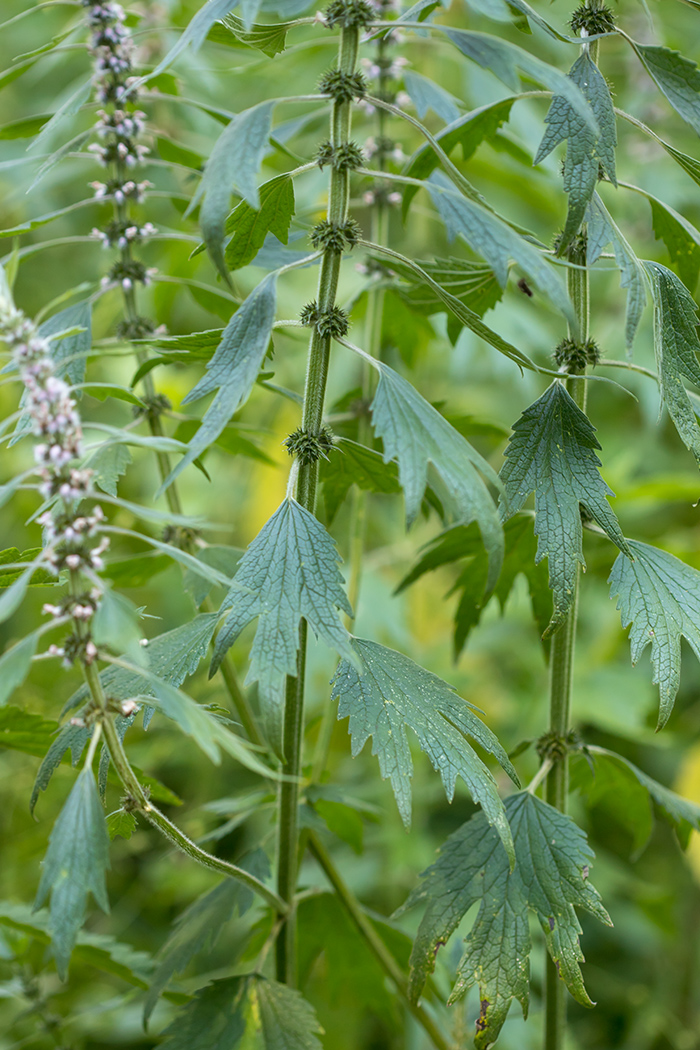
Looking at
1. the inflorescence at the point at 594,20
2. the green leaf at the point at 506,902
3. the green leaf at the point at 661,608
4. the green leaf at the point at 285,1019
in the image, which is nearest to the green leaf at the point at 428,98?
the inflorescence at the point at 594,20

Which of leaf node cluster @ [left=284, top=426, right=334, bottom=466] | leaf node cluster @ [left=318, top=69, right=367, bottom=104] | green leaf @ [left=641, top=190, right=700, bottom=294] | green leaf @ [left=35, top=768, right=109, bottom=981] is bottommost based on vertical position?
green leaf @ [left=35, top=768, right=109, bottom=981]

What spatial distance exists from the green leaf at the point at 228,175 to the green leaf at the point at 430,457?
0.16 metres

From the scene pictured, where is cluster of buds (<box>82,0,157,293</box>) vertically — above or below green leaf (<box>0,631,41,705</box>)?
above

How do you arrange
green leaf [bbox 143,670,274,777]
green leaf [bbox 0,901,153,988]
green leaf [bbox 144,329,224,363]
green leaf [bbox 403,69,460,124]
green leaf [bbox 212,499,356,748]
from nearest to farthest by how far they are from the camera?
green leaf [bbox 143,670,274,777] → green leaf [bbox 212,499,356,748] → green leaf [bbox 144,329,224,363] → green leaf [bbox 0,901,153,988] → green leaf [bbox 403,69,460,124]

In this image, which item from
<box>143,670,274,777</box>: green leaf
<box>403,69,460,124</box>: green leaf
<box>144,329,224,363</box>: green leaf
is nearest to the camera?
<box>143,670,274,777</box>: green leaf

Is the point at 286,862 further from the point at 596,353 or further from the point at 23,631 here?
the point at 23,631

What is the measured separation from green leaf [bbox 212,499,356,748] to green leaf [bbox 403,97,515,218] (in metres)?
0.38

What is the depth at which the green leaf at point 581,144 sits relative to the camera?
71cm

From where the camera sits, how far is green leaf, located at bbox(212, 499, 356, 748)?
0.66 meters

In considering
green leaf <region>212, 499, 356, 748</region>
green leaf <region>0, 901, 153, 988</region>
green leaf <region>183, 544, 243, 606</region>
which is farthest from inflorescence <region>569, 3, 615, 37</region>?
green leaf <region>0, 901, 153, 988</region>

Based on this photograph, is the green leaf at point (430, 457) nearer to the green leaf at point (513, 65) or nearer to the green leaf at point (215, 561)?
the green leaf at point (513, 65)

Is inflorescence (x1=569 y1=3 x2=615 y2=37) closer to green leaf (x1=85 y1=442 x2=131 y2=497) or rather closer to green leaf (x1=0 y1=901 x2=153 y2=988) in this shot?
green leaf (x1=85 y1=442 x2=131 y2=497)

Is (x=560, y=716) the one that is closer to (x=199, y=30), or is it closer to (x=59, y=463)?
(x=59, y=463)

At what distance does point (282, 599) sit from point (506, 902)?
35cm
